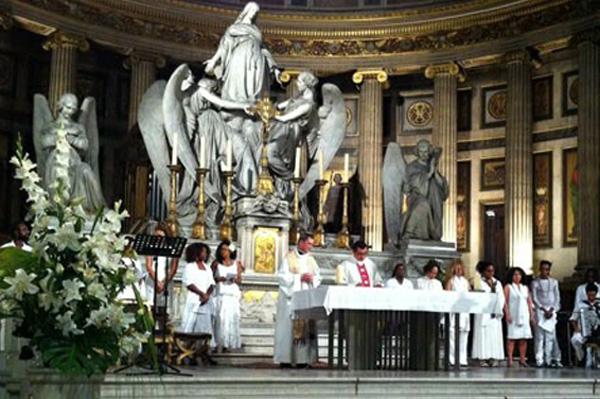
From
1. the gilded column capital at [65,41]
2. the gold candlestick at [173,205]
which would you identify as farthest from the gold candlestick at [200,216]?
the gilded column capital at [65,41]

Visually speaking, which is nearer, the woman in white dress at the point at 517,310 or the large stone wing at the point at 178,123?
the woman in white dress at the point at 517,310

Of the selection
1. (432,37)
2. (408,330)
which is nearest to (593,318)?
(408,330)

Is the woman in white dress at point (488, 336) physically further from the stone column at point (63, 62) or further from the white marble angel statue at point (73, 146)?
the stone column at point (63, 62)

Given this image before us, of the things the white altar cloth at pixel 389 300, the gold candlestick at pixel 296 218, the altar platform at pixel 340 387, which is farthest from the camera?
the gold candlestick at pixel 296 218

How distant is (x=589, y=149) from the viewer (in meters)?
23.8

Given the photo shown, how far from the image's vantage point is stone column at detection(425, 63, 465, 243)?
1025 inches

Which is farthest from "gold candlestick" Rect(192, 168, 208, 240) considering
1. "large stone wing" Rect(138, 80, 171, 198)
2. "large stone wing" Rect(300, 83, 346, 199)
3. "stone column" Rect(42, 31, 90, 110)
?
"stone column" Rect(42, 31, 90, 110)

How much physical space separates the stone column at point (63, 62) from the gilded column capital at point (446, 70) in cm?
839

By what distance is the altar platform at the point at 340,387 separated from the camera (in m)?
8.02

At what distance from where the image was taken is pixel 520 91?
25.2m

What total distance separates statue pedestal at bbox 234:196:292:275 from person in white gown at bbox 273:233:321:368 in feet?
9.84

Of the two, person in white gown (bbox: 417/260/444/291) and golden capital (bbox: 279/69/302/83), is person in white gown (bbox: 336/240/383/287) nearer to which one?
person in white gown (bbox: 417/260/444/291)

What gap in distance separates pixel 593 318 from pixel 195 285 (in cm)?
701

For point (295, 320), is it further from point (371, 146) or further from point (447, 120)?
point (371, 146)
